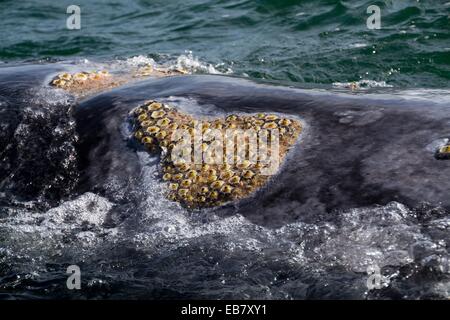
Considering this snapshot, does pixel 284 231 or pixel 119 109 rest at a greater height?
pixel 119 109

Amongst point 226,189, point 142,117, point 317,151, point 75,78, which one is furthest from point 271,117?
point 75,78

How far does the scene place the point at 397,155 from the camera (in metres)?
6.09

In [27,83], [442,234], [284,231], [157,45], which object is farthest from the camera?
[157,45]

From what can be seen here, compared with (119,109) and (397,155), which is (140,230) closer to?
(119,109)

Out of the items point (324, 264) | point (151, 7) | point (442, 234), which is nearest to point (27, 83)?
point (324, 264)

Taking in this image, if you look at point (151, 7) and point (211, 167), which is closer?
point (211, 167)

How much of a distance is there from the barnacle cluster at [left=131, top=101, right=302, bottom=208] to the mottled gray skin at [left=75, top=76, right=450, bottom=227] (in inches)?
5.6

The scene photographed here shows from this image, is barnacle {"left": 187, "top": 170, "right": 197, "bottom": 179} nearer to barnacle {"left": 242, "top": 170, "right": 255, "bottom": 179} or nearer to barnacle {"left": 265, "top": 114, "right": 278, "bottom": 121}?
barnacle {"left": 242, "top": 170, "right": 255, "bottom": 179}

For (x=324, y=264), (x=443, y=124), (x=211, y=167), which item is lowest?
(x=324, y=264)

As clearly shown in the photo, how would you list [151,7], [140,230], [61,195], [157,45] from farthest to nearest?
1. [151,7]
2. [157,45]
3. [61,195]
4. [140,230]

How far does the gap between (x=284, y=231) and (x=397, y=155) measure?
114cm

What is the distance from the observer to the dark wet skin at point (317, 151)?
595cm

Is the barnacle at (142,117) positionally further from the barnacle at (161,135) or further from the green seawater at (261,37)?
the green seawater at (261,37)

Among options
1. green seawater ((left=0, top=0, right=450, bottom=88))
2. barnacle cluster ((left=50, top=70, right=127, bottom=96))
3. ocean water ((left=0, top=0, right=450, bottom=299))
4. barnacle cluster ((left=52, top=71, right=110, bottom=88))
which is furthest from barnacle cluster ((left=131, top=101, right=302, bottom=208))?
green seawater ((left=0, top=0, right=450, bottom=88))
